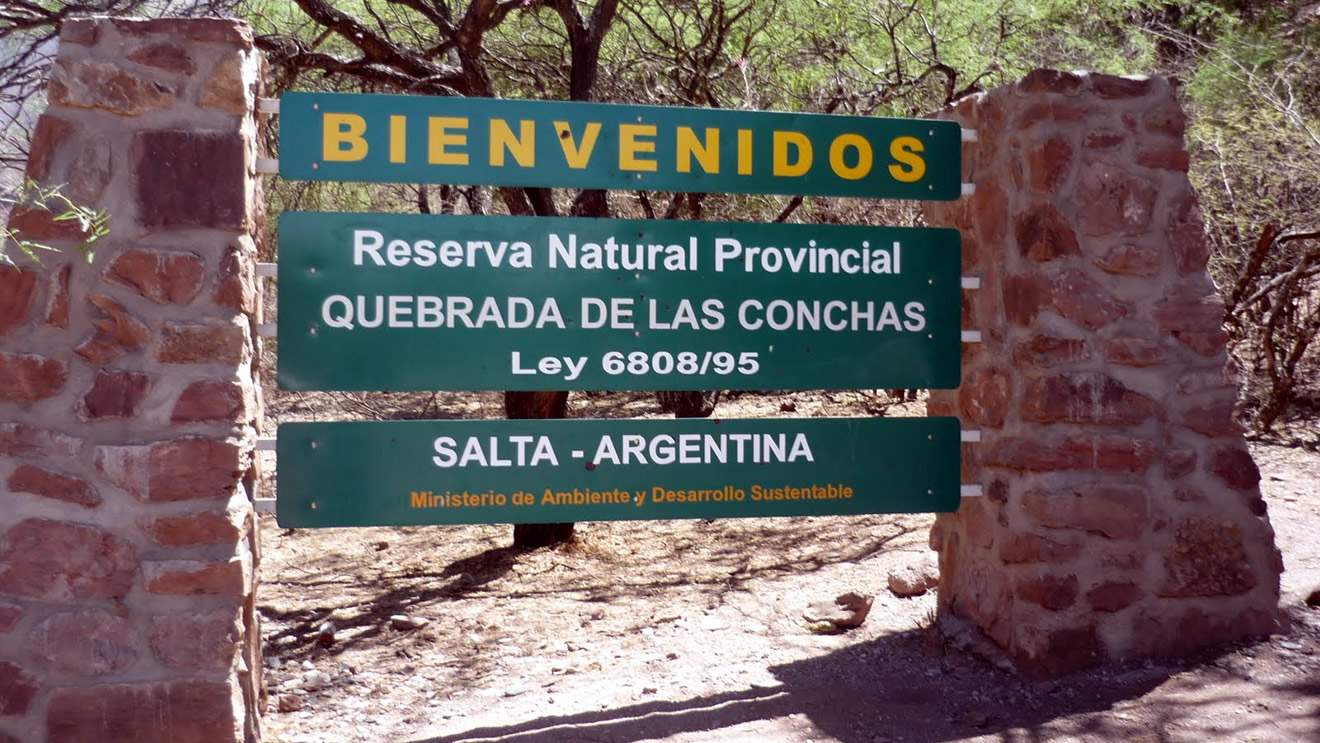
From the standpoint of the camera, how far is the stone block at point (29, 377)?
318 cm

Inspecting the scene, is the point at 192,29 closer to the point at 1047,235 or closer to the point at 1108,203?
the point at 1047,235

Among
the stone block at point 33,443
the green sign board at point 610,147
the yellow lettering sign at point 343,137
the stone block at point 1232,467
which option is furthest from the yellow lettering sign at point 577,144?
the stone block at point 1232,467

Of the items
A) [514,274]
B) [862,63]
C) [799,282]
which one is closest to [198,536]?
[514,274]

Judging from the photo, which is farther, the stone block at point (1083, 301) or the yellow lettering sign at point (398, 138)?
the stone block at point (1083, 301)

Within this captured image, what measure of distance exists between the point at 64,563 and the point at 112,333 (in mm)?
689

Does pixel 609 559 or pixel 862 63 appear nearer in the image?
pixel 609 559

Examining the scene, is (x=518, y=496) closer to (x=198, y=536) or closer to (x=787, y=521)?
(x=198, y=536)

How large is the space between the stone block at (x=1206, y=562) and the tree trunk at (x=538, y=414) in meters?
4.14

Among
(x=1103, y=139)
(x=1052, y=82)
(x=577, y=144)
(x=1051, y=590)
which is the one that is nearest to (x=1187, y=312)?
(x=1103, y=139)

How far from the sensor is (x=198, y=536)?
10.7 ft

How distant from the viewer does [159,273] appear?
10.7ft

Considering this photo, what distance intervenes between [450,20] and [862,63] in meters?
3.39

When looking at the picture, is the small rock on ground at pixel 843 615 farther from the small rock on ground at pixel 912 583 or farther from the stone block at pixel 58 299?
the stone block at pixel 58 299

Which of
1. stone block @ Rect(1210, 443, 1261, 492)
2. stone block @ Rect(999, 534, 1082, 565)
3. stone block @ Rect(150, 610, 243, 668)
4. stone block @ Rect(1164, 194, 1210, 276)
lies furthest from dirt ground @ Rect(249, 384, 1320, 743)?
stone block @ Rect(1164, 194, 1210, 276)
